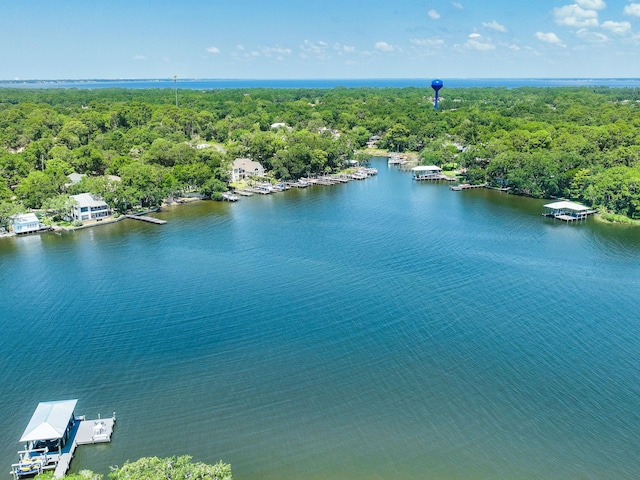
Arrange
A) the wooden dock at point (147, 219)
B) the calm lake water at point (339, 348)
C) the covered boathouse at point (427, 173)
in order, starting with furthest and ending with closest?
the covered boathouse at point (427, 173), the wooden dock at point (147, 219), the calm lake water at point (339, 348)

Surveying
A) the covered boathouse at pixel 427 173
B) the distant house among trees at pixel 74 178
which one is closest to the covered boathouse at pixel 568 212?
the covered boathouse at pixel 427 173

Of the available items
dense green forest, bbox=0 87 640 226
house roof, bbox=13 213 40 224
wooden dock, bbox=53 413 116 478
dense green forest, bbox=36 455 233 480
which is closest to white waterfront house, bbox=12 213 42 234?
house roof, bbox=13 213 40 224

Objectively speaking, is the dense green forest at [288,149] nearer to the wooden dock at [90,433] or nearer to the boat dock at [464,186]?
the boat dock at [464,186]

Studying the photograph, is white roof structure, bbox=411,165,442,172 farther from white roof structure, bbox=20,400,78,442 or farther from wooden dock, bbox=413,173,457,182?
white roof structure, bbox=20,400,78,442

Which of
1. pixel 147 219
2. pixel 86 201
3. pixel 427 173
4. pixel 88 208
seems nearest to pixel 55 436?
pixel 147 219

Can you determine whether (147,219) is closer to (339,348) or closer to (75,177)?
(75,177)

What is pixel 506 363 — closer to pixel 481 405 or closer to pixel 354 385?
pixel 481 405
